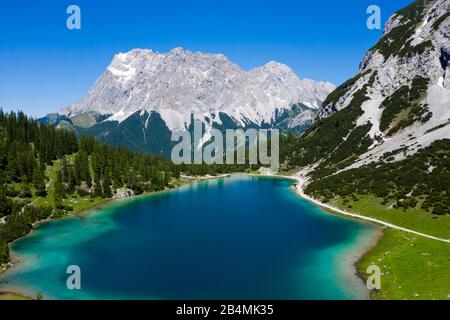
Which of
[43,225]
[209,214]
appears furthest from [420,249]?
[43,225]

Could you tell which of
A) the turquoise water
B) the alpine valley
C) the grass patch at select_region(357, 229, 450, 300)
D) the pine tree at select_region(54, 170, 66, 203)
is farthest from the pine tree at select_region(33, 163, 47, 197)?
the grass patch at select_region(357, 229, 450, 300)

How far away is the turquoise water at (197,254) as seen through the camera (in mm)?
62406

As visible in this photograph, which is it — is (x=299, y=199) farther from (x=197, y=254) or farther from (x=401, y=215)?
(x=197, y=254)

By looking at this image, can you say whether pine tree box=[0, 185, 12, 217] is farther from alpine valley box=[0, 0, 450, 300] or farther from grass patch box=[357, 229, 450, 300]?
grass patch box=[357, 229, 450, 300]

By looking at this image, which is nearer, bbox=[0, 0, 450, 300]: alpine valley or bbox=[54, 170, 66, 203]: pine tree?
bbox=[0, 0, 450, 300]: alpine valley

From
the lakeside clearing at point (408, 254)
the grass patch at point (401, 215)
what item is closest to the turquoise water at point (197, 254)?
the lakeside clearing at point (408, 254)

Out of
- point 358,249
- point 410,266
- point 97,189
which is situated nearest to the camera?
point 410,266

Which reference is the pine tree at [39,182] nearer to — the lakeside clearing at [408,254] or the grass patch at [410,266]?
the lakeside clearing at [408,254]

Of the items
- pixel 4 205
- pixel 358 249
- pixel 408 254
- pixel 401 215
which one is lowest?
pixel 358 249

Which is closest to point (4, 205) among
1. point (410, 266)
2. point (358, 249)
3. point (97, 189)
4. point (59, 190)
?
point (59, 190)

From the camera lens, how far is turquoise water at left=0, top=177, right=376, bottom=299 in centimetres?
6241

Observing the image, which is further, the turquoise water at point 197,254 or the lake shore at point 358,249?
the lake shore at point 358,249

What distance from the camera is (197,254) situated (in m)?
80.9

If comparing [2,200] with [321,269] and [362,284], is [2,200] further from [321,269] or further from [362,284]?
[362,284]
